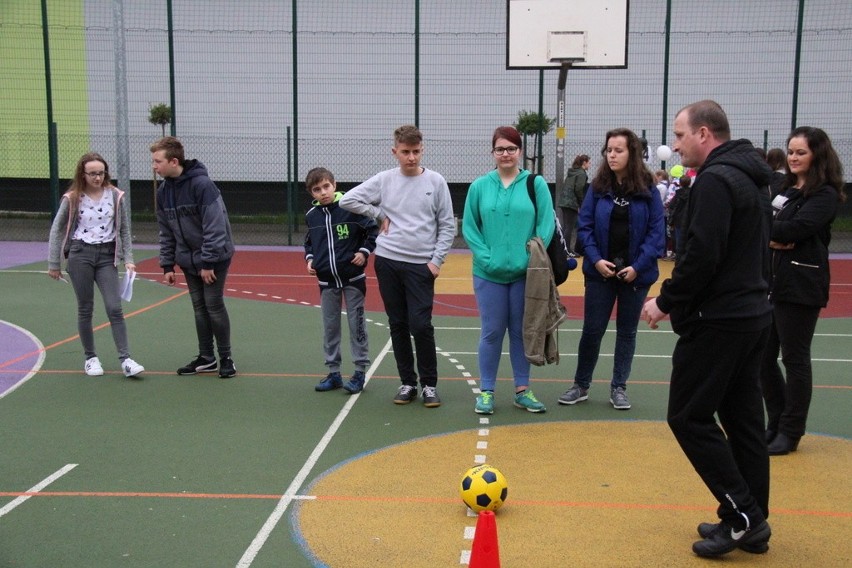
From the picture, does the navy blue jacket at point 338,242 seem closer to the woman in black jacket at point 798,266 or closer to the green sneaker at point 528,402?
the green sneaker at point 528,402

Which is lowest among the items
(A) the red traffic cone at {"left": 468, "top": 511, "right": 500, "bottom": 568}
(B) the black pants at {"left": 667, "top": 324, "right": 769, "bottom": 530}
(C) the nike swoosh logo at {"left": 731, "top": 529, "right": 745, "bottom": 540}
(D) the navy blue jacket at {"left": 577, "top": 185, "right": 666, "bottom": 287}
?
(C) the nike swoosh logo at {"left": 731, "top": 529, "right": 745, "bottom": 540}

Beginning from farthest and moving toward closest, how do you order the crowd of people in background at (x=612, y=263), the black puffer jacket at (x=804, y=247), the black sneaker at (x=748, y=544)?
the black puffer jacket at (x=804, y=247) < the black sneaker at (x=748, y=544) < the crowd of people in background at (x=612, y=263)

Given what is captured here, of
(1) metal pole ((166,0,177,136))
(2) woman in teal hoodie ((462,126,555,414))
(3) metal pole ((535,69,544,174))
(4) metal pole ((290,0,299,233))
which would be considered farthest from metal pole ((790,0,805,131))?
(2) woman in teal hoodie ((462,126,555,414))

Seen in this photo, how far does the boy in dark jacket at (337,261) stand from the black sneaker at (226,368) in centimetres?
88

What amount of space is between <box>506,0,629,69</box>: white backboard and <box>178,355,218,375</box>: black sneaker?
34.1 feet

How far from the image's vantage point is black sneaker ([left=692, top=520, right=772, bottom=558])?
3.91m

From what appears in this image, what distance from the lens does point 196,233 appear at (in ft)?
23.8

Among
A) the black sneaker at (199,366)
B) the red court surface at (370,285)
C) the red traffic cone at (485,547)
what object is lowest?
the red court surface at (370,285)

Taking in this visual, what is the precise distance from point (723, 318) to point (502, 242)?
2477mm

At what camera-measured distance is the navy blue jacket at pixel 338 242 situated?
6.89 meters

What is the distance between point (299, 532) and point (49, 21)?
73.7ft

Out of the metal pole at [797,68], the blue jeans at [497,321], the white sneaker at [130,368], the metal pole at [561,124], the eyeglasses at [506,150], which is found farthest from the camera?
the metal pole at [797,68]

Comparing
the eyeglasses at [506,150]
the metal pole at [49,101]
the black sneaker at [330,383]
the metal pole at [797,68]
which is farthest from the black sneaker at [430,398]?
the metal pole at [797,68]

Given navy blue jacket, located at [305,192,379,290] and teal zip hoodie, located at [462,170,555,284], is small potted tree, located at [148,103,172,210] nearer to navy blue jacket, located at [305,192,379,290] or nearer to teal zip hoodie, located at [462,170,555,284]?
navy blue jacket, located at [305,192,379,290]
